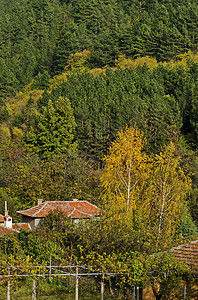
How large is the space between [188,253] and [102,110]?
3670 cm

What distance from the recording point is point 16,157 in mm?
45719

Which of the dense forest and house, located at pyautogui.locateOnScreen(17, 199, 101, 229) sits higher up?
the dense forest

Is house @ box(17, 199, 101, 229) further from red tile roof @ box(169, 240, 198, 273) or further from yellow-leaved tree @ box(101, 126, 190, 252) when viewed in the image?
red tile roof @ box(169, 240, 198, 273)

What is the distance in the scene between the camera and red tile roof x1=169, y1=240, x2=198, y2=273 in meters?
14.4

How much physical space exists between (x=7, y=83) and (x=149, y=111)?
151 ft

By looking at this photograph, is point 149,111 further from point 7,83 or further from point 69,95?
point 7,83

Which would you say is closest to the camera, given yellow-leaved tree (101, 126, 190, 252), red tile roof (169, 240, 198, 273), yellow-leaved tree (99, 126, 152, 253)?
red tile roof (169, 240, 198, 273)

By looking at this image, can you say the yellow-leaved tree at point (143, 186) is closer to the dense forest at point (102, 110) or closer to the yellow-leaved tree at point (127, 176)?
the yellow-leaved tree at point (127, 176)

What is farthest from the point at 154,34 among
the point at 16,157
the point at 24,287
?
the point at 24,287

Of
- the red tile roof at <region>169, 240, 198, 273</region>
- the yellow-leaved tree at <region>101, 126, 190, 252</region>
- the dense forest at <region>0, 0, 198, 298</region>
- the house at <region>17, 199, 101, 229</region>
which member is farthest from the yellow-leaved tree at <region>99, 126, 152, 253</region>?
the red tile roof at <region>169, 240, 198, 273</region>

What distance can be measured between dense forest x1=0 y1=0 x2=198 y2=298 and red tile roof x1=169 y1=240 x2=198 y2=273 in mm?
509

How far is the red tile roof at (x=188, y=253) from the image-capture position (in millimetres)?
14422

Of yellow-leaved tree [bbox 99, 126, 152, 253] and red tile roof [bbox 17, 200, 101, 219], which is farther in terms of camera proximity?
red tile roof [bbox 17, 200, 101, 219]

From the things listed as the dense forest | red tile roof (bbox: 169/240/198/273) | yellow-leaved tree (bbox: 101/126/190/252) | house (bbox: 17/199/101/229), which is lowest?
red tile roof (bbox: 169/240/198/273)
